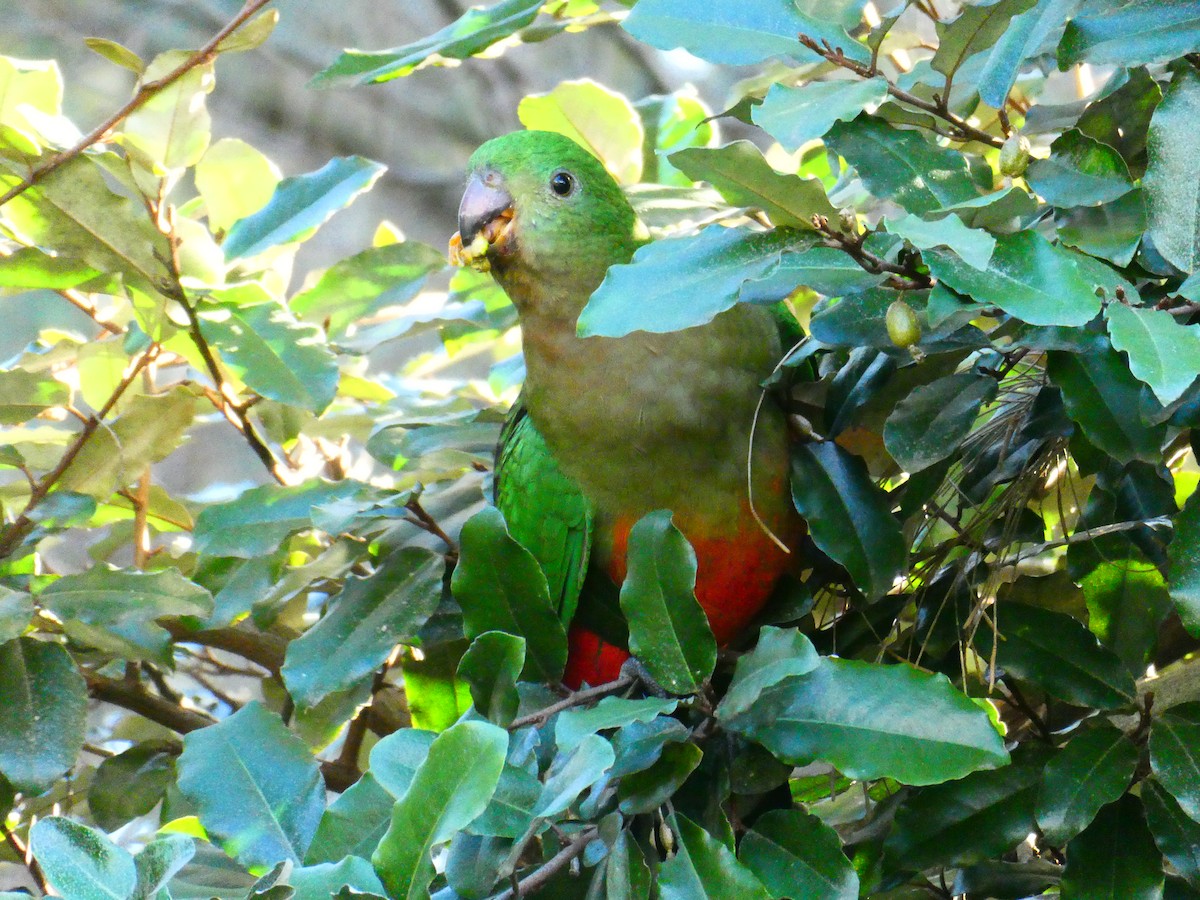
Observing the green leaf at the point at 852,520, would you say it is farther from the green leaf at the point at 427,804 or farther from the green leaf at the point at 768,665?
the green leaf at the point at 427,804

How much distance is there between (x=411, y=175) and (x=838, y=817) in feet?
12.5

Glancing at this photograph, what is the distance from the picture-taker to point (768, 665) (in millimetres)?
764

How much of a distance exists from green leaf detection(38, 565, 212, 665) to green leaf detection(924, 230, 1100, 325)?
767 mm

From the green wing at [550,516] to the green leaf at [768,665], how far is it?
463 millimetres

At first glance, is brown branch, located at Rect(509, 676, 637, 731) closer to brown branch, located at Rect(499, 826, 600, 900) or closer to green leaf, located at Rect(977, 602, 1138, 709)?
brown branch, located at Rect(499, 826, 600, 900)

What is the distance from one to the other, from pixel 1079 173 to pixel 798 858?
49cm

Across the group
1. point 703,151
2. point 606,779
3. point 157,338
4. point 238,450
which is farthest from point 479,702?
point 238,450

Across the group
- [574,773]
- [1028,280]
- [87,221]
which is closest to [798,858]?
[574,773]

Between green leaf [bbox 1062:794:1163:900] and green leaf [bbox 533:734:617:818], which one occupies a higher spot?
green leaf [bbox 533:734:617:818]

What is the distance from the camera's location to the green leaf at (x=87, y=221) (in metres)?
1.22

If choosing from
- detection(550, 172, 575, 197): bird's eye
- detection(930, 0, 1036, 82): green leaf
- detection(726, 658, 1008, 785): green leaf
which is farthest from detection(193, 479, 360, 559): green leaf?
detection(930, 0, 1036, 82): green leaf

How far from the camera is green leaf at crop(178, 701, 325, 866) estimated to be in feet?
2.78

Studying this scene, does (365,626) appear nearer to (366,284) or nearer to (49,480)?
(49,480)

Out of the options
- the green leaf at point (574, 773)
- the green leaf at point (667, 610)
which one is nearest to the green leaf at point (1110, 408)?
the green leaf at point (667, 610)
